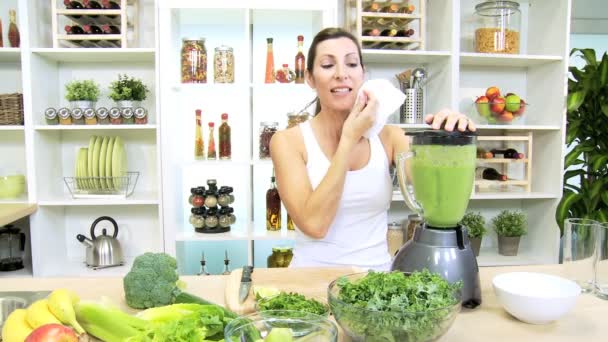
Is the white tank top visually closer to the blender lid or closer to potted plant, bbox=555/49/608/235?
the blender lid

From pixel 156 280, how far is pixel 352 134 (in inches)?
28.6

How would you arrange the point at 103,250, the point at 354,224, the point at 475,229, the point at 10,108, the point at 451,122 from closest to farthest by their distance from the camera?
the point at 451,122 < the point at 354,224 < the point at 10,108 < the point at 103,250 < the point at 475,229

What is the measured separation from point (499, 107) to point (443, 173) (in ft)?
5.79

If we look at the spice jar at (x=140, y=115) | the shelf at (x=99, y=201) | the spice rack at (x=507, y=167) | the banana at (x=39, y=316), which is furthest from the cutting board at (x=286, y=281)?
the spice rack at (x=507, y=167)

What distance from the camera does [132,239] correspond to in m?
2.72

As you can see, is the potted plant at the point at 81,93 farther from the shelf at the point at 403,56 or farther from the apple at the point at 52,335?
the apple at the point at 52,335

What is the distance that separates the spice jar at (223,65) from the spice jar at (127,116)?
46 centimetres

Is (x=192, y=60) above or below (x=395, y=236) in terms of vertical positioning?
above

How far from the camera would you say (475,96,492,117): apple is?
2520 mm

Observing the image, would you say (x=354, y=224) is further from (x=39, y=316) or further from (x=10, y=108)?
(x=10, y=108)

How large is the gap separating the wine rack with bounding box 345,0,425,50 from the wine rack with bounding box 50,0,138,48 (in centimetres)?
116

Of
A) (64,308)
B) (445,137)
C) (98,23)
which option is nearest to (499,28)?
(445,137)

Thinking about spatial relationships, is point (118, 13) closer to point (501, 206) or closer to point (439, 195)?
point (439, 195)

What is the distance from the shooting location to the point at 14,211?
83.6 inches
